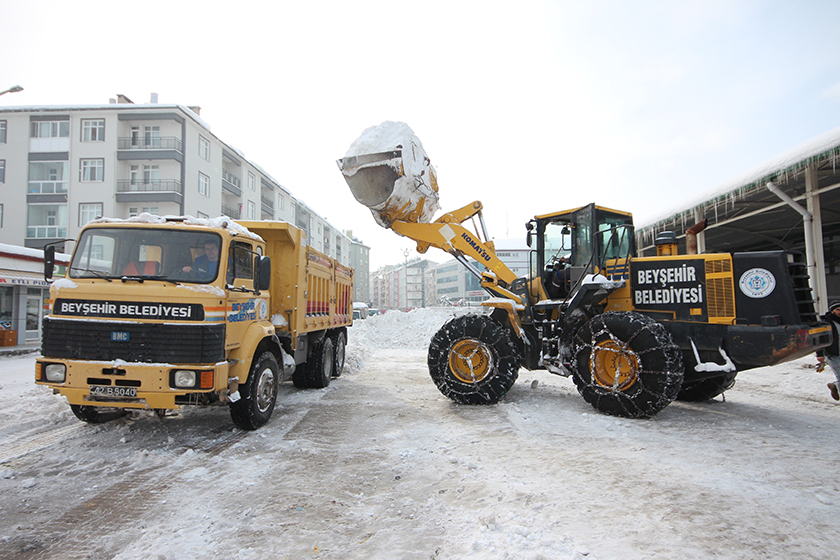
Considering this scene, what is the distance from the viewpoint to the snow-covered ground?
306 cm

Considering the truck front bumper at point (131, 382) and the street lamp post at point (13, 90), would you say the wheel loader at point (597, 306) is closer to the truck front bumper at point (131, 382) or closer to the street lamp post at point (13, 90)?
the truck front bumper at point (131, 382)

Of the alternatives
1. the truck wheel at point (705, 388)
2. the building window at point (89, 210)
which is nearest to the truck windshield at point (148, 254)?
the truck wheel at point (705, 388)

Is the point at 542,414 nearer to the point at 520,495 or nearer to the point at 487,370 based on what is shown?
the point at 487,370

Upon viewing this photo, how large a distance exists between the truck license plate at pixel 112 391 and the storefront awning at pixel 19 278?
17.1 meters

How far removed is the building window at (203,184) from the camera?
Answer: 34.1m

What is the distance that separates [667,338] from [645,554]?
3.69 meters

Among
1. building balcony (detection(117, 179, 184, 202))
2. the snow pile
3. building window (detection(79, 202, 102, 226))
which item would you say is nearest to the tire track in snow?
the snow pile

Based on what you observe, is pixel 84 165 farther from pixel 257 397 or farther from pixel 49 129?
pixel 257 397

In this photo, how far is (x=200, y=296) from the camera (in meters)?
4.98

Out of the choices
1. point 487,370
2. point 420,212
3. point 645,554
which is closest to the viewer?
point 645,554

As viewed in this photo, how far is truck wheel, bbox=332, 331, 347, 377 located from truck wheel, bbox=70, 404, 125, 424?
4.61 metres

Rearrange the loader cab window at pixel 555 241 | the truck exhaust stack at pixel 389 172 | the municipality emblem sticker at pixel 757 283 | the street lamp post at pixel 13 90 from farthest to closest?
the street lamp post at pixel 13 90, the loader cab window at pixel 555 241, the truck exhaust stack at pixel 389 172, the municipality emblem sticker at pixel 757 283

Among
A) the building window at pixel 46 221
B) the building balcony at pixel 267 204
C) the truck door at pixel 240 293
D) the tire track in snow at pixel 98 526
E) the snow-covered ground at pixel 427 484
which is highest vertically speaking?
the building balcony at pixel 267 204

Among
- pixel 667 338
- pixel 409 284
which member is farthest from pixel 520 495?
pixel 409 284
